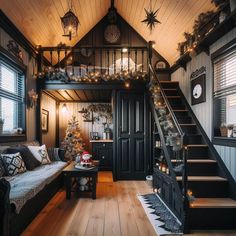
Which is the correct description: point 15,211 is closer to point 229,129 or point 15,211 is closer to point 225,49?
point 229,129

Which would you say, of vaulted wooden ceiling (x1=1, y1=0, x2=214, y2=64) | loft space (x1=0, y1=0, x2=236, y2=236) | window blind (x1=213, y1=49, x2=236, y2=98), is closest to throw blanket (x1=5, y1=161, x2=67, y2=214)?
loft space (x1=0, y1=0, x2=236, y2=236)

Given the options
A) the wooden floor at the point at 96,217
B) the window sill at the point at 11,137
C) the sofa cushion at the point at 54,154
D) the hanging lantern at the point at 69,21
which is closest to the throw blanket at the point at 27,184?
the wooden floor at the point at 96,217

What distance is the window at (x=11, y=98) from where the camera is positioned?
409 centimetres

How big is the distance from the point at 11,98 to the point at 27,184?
201cm

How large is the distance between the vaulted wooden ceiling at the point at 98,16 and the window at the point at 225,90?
112cm

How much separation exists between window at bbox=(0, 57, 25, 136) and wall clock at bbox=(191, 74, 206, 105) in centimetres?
365

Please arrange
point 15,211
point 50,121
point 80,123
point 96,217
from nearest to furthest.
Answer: point 15,211 → point 96,217 → point 50,121 → point 80,123

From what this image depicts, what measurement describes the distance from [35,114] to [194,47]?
3.83 m

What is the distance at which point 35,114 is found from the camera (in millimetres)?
5480

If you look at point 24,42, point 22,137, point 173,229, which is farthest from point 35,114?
point 173,229

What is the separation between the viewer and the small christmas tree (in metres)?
A: 7.02

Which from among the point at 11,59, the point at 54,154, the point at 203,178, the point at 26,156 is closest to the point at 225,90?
the point at 203,178

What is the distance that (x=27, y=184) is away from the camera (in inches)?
118

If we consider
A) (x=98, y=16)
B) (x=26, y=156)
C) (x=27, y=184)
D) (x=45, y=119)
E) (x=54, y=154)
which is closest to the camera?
(x=27, y=184)
